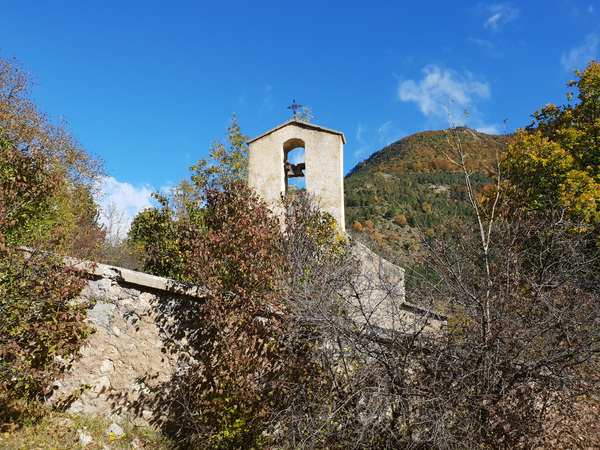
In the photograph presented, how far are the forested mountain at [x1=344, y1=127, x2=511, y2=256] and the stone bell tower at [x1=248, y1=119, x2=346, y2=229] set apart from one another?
1037cm

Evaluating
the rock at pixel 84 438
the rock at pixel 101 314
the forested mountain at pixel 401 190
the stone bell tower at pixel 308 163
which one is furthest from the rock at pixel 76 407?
the forested mountain at pixel 401 190

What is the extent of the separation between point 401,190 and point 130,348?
3144 centimetres

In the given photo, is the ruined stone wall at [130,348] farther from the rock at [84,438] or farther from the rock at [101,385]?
the rock at [84,438]

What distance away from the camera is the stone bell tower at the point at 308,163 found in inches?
385

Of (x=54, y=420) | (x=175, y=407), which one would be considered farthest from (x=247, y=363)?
(x=54, y=420)

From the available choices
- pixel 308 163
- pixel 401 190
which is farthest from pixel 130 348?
pixel 401 190

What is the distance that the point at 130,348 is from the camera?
17.4ft

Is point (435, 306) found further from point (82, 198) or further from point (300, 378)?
point (82, 198)

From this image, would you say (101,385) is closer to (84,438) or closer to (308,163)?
(84,438)

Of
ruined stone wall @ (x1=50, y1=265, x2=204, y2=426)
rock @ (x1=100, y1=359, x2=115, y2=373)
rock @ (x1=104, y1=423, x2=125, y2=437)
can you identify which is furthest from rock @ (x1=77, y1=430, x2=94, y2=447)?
rock @ (x1=100, y1=359, x2=115, y2=373)

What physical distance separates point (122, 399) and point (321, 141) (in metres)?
7.02

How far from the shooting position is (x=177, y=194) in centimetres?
2144

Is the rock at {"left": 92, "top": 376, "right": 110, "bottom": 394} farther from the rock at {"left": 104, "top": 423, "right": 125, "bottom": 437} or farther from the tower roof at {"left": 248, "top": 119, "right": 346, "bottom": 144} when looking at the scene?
the tower roof at {"left": 248, "top": 119, "right": 346, "bottom": 144}

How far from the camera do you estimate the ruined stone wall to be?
16.9ft
